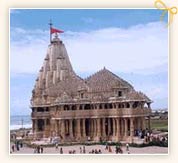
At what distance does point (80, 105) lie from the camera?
12.1 feet

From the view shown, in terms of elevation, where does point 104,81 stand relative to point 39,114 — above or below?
above

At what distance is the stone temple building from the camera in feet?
12.0

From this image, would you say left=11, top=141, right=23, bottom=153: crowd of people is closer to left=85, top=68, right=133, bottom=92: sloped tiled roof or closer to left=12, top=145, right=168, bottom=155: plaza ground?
left=12, top=145, right=168, bottom=155: plaza ground

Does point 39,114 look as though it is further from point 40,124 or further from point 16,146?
point 16,146

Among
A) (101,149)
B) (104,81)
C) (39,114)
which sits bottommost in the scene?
(101,149)

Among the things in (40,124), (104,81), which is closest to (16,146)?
(40,124)

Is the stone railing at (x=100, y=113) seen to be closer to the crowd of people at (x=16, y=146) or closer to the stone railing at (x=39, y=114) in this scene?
the stone railing at (x=39, y=114)

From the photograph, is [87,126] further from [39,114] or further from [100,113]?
[39,114]

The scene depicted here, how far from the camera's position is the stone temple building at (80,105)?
12.0ft

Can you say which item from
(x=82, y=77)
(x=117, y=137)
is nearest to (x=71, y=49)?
(x=82, y=77)

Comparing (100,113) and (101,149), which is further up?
(100,113)

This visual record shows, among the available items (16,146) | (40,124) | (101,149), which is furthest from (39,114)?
(101,149)

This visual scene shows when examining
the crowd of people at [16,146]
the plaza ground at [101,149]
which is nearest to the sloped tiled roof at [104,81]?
the plaza ground at [101,149]

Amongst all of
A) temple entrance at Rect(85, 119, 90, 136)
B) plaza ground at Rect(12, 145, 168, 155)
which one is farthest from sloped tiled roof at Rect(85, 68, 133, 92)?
plaza ground at Rect(12, 145, 168, 155)
